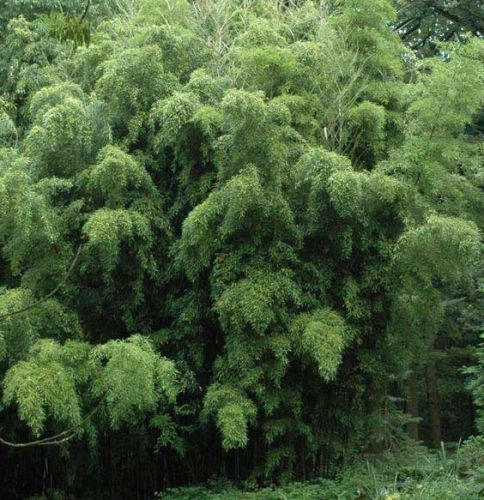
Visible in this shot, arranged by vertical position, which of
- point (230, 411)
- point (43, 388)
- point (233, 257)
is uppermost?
point (233, 257)

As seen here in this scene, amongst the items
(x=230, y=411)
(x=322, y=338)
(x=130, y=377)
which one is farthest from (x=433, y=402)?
(x=130, y=377)

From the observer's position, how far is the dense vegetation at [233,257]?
20.3 ft

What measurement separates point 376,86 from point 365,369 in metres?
2.73

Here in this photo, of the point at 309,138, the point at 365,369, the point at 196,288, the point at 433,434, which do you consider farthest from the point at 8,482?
the point at 433,434

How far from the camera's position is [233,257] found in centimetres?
658

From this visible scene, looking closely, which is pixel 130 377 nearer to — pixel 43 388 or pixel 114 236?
pixel 43 388

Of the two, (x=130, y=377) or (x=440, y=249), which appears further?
(x=440, y=249)

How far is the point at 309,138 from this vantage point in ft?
23.8

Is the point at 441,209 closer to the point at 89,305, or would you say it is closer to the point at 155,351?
the point at 155,351

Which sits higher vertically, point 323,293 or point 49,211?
point 49,211

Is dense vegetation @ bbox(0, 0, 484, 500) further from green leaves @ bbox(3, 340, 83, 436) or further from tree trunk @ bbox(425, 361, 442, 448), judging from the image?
tree trunk @ bbox(425, 361, 442, 448)

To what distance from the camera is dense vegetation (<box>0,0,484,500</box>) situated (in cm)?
620

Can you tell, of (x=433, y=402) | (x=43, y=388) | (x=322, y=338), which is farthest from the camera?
(x=433, y=402)

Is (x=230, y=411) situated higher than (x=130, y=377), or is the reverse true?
(x=130, y=377)
